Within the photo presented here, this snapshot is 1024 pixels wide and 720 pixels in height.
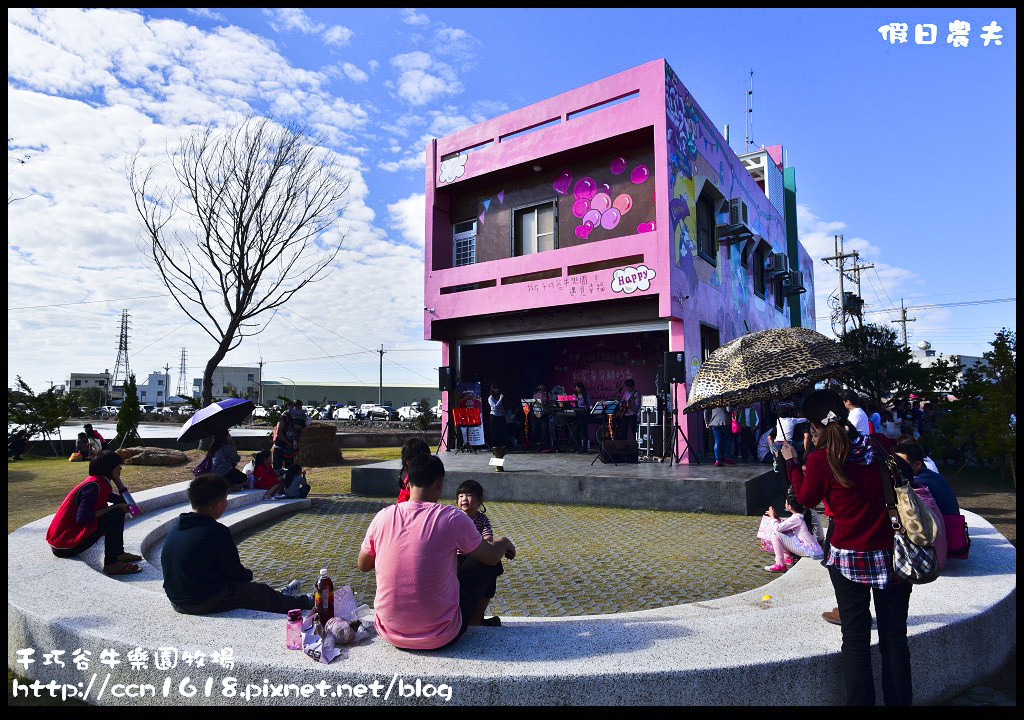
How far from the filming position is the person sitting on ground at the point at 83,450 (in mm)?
15858

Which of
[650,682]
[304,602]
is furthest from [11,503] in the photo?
[650,682]

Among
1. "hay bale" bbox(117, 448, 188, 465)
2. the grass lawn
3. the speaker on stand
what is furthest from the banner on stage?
"hay bale" bbox(117, 448, 188, 465)

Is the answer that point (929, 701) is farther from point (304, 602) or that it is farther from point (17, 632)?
point (17, 632)

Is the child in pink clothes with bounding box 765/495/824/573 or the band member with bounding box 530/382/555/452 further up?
the band member with bounding box 530/382/555/452

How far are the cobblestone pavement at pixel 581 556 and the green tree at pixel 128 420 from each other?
12792 mm

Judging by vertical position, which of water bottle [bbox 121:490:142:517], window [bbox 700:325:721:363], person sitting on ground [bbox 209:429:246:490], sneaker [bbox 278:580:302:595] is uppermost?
window [bbox 700:325:721:363]

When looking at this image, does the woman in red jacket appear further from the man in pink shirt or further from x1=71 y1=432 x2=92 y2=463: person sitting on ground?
x1=71 y1=432 x2=92 y2=463: person sitting on ground

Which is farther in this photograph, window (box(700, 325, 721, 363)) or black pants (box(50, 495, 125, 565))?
window (box(700, 325, 721, 363))

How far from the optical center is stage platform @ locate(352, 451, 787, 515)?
9.42 m

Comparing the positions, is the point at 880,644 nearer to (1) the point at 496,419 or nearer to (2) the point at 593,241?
(2) the point at 593,241

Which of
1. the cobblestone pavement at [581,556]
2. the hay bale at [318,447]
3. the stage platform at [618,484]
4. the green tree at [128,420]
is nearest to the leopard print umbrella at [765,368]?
the cobblestone pavement at [581,556]

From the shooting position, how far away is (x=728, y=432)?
39.6ft

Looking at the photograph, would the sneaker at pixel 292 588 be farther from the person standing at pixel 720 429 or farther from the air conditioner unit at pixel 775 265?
the air conditioner unit at pixel 775 265

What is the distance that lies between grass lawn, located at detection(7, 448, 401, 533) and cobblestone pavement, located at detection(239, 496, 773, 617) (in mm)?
3438
